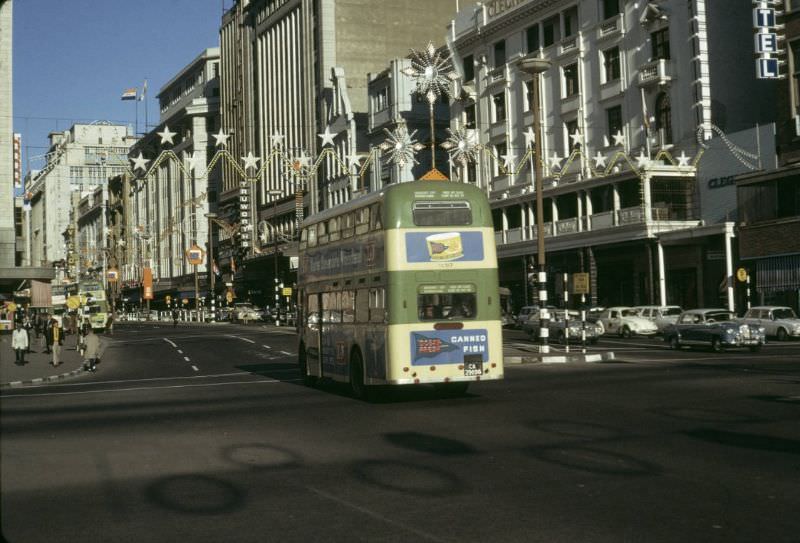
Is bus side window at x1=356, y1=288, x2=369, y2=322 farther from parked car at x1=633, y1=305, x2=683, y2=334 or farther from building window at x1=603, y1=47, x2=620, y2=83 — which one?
building window at x1=603, y1=47, x2=620, y2=83

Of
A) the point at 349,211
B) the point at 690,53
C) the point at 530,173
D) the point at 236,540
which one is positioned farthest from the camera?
the point at 530,173

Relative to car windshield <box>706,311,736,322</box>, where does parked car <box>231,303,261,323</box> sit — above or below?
above

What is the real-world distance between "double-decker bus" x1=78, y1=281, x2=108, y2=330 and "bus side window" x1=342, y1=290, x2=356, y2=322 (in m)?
59.6

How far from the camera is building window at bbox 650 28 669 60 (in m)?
56.0

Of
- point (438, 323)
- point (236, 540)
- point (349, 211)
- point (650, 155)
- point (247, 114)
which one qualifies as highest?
point (247, 114)

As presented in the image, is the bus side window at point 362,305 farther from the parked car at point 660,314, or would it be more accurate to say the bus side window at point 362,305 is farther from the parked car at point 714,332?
the parked car at point 660,314

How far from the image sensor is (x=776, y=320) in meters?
43.4

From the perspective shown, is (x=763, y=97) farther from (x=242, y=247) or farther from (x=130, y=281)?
(x=130, y=281)

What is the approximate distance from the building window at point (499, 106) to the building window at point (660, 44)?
15870mm

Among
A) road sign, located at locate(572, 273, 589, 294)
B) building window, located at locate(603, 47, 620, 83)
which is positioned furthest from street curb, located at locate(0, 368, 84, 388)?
building window, located at locate(603, 47, 620, 83)

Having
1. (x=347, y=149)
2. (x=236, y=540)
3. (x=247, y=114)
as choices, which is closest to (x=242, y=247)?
(x=247, y=114)

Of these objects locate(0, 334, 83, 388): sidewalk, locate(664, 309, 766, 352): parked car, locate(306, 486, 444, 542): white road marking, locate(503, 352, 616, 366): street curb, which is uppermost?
locate(664, 309, 766, 352): parked car

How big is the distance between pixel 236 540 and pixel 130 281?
160471 mm

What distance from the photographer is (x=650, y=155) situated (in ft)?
183
